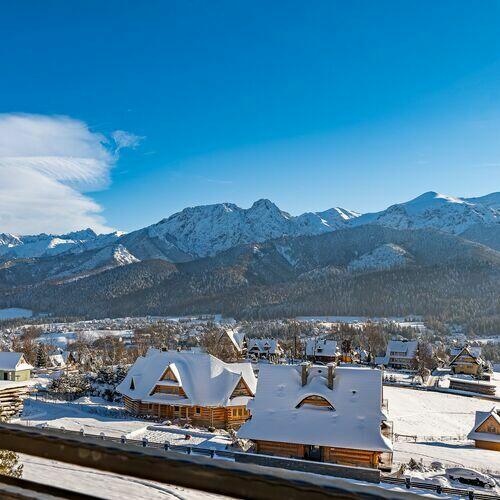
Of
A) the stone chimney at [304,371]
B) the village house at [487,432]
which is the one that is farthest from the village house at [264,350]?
the stone chimney at [304,371]

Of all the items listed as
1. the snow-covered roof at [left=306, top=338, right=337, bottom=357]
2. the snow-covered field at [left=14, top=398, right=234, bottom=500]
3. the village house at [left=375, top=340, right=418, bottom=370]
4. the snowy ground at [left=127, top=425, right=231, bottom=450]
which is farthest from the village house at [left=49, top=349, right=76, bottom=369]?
the village house at [left=375, top=340, right=418, bottom=370]

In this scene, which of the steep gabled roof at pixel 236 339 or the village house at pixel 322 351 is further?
the steep gabled roof at pixel 236 339

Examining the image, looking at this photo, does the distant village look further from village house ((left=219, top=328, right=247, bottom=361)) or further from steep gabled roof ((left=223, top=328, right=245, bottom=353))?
steep gabled roof ((left=223, top=328, right=245, bottom=353))

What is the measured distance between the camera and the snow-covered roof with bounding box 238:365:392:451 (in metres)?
23.8

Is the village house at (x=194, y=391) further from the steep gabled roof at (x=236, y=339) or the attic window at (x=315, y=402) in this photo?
the steep gabled roof at (x=236, y=339)

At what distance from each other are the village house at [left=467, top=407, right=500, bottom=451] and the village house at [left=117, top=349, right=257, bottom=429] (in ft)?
50.5

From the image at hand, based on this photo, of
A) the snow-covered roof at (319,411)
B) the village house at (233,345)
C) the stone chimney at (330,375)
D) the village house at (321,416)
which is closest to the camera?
the village house at (321,416)

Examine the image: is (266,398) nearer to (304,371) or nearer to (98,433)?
(304,371)

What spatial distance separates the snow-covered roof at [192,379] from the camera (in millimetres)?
35406

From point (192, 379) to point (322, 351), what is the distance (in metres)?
44.8

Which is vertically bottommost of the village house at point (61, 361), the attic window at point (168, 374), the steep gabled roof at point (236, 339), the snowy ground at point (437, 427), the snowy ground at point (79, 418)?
the snowy ground at point (437, 427)

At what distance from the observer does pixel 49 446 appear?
2.17 metres

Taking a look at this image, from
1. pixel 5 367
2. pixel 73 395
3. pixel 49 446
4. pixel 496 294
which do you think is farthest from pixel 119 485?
pixel 496 294

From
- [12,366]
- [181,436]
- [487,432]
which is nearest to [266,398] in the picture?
[181,436]
